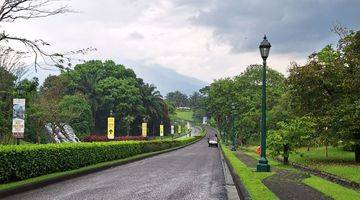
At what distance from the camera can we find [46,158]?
18156 millimetres


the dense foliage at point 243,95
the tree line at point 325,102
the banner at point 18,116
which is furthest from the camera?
the dense foliage at point 243,95

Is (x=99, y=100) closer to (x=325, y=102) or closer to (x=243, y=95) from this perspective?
(x=243, y=95)

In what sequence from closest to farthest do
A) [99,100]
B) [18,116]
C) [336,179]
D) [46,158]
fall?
[46,158]
[336,179]
[18,116]
[99,100]

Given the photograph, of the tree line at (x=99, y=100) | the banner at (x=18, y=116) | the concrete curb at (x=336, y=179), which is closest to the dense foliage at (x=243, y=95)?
the tree line at (x=99, y=100)

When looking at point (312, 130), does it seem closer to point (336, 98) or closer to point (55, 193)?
point (336, 98)

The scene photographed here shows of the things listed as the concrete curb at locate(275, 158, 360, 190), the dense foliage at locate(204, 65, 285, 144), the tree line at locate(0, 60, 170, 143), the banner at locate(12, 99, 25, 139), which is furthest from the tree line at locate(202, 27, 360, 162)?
the dense foliage at locate(204, 65, 285, 144)

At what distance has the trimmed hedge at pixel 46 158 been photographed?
14.9 metres

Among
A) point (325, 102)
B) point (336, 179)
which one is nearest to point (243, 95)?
point (325, 102)

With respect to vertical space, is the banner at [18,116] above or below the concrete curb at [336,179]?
above

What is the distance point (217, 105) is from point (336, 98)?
7135 cm

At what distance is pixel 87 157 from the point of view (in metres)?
24.2

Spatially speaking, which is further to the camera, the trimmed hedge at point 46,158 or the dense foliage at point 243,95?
the dense foliage at point 243,95

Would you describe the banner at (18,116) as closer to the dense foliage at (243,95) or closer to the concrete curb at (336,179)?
the concrete curb at (336,179)

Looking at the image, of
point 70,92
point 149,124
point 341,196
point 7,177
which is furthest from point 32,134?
point 149,124
